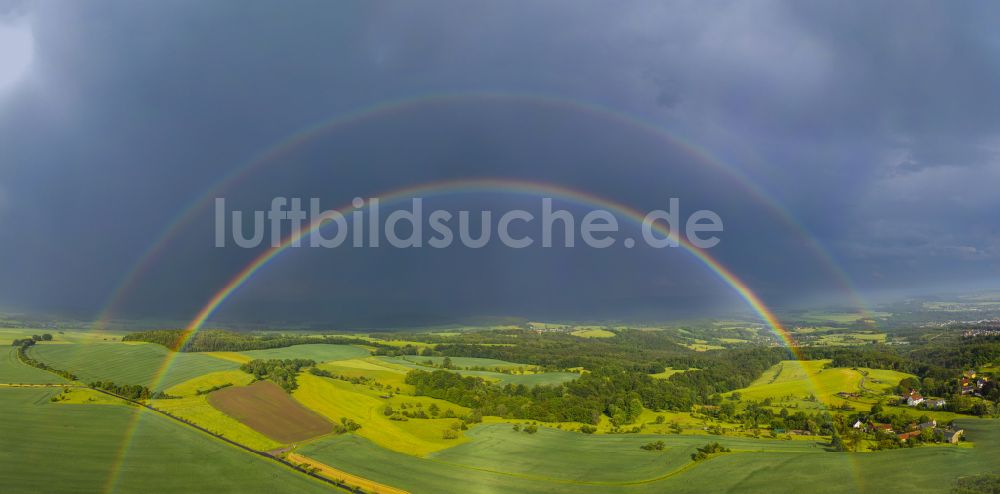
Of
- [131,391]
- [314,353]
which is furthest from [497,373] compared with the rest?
[131,391]

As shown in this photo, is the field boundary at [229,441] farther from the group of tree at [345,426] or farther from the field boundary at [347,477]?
the group of tree at [345,426]

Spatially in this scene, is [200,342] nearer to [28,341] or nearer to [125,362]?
[28,341]

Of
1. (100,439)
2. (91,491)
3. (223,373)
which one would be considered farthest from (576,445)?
(223,373)

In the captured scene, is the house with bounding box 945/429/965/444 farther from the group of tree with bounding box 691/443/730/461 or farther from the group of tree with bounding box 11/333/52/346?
the group of tree with bounding box 11/333/52/346

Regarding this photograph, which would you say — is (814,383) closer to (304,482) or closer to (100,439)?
(304,482)

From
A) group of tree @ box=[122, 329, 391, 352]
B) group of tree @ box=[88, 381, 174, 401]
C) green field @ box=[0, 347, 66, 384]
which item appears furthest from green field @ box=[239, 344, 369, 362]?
group of tree @ box=[88, 381, 174, 401]
